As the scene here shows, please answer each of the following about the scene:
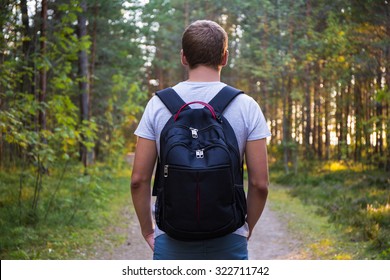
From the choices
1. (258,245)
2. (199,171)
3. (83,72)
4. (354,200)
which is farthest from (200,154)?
(83,72)

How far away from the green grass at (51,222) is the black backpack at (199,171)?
5033 mm

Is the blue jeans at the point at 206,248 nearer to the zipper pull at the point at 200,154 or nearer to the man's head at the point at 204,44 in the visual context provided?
the zipper pull at the point at 200,154

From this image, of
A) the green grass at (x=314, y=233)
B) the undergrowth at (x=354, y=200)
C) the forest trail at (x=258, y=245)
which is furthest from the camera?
the undergrowth at (x=354, y=200)

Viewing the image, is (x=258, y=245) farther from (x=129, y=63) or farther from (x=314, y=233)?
(x=129, y=63)

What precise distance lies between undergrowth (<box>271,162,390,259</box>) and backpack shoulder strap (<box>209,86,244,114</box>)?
518 centimetres

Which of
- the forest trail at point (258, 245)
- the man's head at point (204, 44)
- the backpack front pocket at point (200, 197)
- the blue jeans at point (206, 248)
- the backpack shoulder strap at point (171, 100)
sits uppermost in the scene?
the man's head at point (204, 44)

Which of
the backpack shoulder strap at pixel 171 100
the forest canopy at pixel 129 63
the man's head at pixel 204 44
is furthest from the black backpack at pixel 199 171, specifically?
the forest canopy at pixel 129 63

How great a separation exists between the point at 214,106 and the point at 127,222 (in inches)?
349

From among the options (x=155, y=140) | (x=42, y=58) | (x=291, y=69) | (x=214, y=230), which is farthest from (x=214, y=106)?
(x=291, y=69)

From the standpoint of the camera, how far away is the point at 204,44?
8.52ft

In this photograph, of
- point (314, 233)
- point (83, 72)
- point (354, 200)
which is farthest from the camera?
point (83, 72)

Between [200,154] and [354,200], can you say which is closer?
[200,154]

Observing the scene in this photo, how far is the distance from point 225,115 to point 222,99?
0.08 metres

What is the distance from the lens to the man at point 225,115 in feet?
8.46
